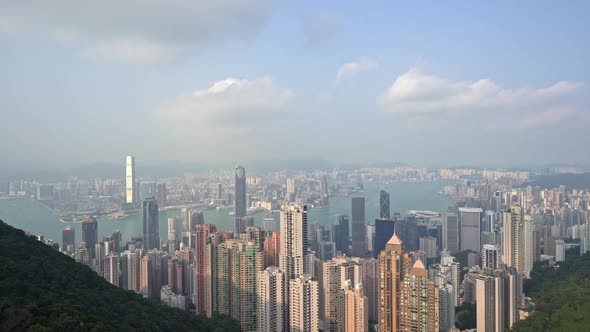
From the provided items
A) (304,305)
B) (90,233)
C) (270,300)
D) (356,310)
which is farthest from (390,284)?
(90,233)

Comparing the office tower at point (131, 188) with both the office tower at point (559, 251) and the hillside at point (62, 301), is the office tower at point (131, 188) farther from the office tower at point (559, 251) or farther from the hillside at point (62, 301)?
the office tower at point (559, 251)

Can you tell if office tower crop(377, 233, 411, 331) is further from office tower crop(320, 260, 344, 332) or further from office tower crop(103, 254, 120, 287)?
office tower crop(103, 254, 120, 287)

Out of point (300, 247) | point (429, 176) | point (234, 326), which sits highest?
point (429, 176)

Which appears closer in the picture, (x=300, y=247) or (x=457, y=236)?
(x=300, y=247)

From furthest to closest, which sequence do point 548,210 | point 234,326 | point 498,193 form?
1. point 498,193
2. point 548,210
3. point 234,326

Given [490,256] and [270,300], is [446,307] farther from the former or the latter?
[490,256]

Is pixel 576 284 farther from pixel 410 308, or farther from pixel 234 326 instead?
pixel 234 326

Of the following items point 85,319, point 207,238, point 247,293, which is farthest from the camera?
point 207,238

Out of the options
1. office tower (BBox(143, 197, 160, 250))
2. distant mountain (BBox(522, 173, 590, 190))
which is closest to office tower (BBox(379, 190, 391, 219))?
distant mountain (BBox(522, 173, 590, 190))

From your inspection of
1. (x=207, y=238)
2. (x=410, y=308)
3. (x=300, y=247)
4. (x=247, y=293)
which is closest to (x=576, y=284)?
(x=410, y=308)
